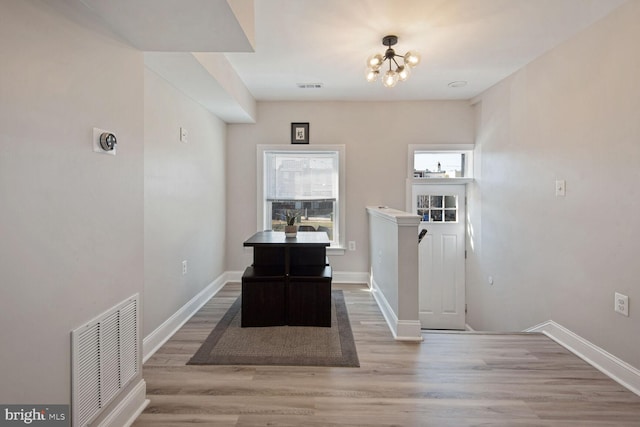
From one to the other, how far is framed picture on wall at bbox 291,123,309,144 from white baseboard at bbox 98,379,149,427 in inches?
130

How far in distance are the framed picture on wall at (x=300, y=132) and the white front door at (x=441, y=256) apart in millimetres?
1677

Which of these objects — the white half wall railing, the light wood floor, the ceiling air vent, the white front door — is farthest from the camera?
the white front door

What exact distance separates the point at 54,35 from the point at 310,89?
114 inches

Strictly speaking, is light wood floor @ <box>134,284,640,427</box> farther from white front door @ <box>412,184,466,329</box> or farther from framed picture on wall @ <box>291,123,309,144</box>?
framed picture on wall @ <box>291,123,309,144</box>

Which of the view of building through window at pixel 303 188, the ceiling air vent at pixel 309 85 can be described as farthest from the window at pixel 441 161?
the ceiling air vent at pixel 309 85

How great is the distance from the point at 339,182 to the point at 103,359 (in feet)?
10.9

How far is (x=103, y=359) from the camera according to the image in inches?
57.1

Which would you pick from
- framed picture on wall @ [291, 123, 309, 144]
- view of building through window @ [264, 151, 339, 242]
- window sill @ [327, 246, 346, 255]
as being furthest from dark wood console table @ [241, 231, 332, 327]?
framed picture on wall @ [291, 123, 309, 144]

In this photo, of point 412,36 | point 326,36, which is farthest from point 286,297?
point 412,36

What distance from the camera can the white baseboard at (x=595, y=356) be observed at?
1.95 meters

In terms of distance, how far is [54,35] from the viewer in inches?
46.1

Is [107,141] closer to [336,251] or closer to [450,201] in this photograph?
[336,251]

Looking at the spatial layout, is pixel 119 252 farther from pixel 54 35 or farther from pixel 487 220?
pixel 487 220

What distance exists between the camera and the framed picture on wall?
428 cm
